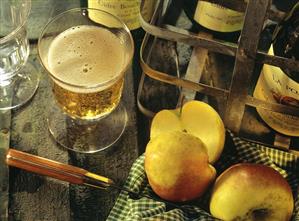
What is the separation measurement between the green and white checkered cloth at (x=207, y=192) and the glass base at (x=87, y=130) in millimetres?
67

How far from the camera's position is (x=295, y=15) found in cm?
65

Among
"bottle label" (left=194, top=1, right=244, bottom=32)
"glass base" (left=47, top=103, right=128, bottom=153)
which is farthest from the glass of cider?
"bottle label" (left=194, top=1, right=244, bottom=32)

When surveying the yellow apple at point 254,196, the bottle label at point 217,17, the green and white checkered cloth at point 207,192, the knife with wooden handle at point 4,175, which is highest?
the bottle label at point 217,17

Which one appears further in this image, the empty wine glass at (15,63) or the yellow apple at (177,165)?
the empty wine glass at (15,63)

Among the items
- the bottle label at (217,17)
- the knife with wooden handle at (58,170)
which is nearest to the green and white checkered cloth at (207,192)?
the knife with wooden handle at (58,170)

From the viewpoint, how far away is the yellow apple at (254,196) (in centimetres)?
55

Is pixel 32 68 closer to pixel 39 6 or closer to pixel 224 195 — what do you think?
pixel 39 6

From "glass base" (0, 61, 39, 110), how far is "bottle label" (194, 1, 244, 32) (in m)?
0.22

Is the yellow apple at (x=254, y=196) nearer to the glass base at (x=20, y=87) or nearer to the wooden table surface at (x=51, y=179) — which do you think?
the wooden table surface at (x=51, y=179)

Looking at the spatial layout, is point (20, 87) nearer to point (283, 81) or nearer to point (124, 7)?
point (124, 7)

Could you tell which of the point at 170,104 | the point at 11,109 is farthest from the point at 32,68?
the point at 170,104

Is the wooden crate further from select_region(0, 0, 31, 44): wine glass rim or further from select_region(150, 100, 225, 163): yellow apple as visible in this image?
select_region(0, 0, 31, 44): wine glass rim

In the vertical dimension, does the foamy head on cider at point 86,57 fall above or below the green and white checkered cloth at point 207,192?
above

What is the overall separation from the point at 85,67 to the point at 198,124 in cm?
14
